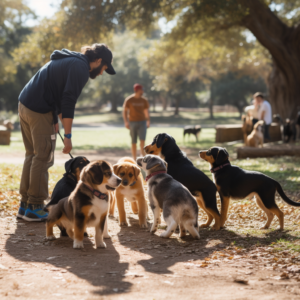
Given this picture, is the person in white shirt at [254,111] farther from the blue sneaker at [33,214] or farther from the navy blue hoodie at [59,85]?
the blue sneaker at [33,214]

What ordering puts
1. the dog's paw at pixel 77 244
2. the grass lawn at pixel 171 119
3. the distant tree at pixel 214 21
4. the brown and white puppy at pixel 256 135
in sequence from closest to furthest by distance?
the dog's paw at pixel 77 244 → the brown and white puppy at pixel 256 135 → the distant tree at pixel 214 21 → the grass lawn at pixel 171 119

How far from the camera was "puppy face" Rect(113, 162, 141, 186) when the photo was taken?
5.71 m

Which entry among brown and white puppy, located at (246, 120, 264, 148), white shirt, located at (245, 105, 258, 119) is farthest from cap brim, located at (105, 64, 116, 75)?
white shirt, located at (245, 105, 258, 119)

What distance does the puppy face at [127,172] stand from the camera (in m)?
5.71

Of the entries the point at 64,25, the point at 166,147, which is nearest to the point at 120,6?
the point at 64,25

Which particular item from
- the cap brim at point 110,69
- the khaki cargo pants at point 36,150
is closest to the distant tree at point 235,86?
the cap brim at point 110,69

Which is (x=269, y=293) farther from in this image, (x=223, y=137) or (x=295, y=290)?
(x=223, y=137)

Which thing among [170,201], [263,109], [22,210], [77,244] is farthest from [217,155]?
[263,109]

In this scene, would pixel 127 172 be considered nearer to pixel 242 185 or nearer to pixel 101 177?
pixel 101 177

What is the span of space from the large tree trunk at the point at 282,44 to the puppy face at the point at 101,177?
46.7 feet

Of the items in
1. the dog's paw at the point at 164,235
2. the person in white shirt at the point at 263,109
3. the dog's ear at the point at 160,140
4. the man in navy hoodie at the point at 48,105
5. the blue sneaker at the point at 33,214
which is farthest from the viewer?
the person in white shirt at the point at 263,109

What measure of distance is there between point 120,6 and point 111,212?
1288 centimetres

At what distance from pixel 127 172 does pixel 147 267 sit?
1833 mm

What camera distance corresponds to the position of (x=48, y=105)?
Answer: 582cm
